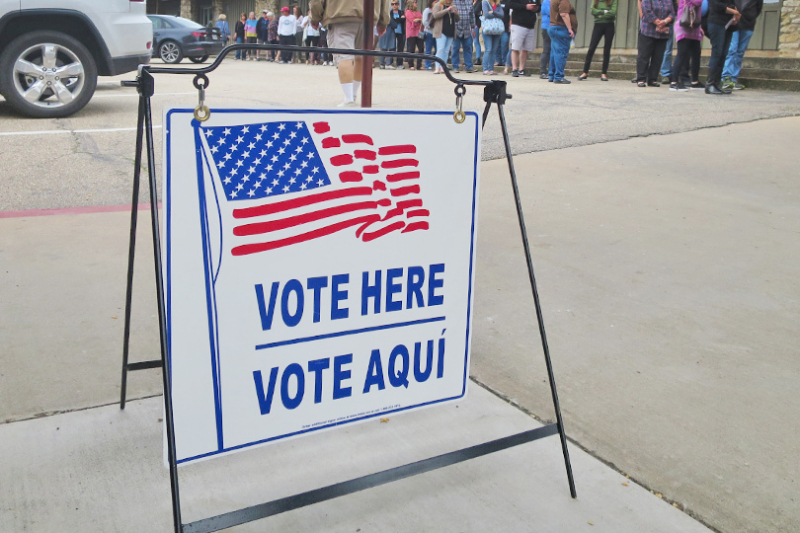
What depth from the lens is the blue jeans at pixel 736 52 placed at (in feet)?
39.5

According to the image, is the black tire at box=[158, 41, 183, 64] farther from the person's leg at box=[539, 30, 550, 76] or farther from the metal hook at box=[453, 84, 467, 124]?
the metal hook at box=[453, 84, 467, 124]

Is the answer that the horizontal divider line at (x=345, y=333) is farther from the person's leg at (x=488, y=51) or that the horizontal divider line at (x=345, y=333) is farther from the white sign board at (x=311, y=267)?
the person's leg at (x=488, y=51)

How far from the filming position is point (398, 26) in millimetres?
22969

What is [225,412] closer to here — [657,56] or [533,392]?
[533,392]

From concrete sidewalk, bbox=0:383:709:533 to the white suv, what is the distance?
6357mm

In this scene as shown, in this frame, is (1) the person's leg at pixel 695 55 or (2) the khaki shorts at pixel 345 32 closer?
(2) the khaki shorts at pixel 345 32

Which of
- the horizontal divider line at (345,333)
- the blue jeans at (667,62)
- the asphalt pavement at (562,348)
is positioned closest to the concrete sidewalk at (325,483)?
the asphalt pavement at (562,348)

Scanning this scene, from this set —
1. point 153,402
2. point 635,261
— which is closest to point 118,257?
point 153,402

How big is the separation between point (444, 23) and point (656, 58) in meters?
5.64

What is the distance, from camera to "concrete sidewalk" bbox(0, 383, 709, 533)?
2.16 m

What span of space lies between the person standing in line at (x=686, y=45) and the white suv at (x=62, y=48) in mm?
8130

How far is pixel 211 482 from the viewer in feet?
7.69

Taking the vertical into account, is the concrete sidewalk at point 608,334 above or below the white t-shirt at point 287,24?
below

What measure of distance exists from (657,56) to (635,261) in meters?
10.3
